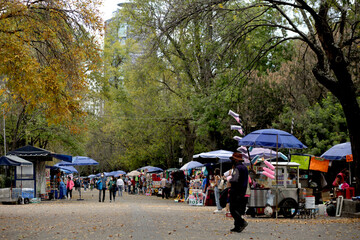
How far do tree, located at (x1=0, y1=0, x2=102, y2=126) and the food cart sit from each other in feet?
22.3

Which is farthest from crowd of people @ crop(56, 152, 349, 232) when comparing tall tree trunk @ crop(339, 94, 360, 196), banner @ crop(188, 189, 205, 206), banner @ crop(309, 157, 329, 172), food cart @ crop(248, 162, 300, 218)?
tall tree trunk @ crop(339, 94, 360, 196)

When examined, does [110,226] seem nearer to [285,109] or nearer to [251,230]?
[251,230]

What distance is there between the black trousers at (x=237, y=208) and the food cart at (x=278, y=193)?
5.02 m

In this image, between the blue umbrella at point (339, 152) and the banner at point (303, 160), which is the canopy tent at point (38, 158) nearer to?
the banner at point (303, 160)

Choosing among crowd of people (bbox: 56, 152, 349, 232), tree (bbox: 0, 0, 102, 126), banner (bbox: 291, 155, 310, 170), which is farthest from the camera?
banner (bbox: 291, 155, 310, 170)

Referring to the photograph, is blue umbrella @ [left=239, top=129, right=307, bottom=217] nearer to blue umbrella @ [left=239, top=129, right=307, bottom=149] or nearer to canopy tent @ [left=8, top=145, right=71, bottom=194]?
blue umbrella @ [left=239, top=129, right=307, bottom=149]

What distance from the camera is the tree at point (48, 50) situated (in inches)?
557

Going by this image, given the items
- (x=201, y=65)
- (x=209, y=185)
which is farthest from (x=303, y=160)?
(x=201, y=65)

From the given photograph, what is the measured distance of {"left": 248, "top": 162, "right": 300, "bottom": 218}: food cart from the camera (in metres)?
16.7

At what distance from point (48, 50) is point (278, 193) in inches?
348

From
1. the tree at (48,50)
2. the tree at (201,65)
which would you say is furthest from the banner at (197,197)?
the tree at (48,50)

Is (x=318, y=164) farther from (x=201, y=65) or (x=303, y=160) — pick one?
(x=201, y=65)

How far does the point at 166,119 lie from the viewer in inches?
1684

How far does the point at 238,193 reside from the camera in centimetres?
1172
